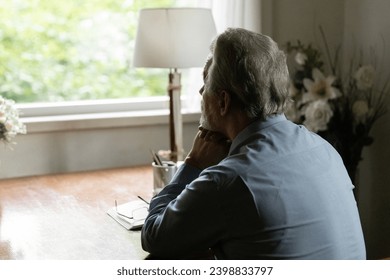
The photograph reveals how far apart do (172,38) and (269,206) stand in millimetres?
1051

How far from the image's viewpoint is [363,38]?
9.24ft

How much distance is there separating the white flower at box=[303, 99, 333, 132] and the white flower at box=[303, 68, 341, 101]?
1.4 inches

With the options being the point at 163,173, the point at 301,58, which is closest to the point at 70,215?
the point at 163,173

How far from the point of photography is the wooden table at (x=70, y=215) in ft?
5.34

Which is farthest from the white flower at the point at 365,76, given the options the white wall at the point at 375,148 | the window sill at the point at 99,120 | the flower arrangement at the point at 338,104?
the window sill at the point at 99,120

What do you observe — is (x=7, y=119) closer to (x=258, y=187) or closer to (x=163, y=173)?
(x=163, y=173)

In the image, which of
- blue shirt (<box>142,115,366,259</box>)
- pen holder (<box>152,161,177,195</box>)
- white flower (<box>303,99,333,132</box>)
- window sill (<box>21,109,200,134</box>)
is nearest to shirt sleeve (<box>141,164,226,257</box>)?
blue shirt (<box>142,115,366,259</box>)

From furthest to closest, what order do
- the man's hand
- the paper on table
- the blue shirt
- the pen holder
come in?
1. the pen holder
2. the paper on table
3. the man's hand
4. the blue shirt

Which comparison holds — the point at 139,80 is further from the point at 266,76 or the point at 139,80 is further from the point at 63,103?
the point at 266,76

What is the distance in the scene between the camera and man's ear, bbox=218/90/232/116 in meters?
1.42

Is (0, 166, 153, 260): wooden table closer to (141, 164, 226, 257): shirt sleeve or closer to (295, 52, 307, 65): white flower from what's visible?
(141, 164, 226, 257): shirt sleeve

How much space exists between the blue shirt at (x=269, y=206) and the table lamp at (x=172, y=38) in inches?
33.3

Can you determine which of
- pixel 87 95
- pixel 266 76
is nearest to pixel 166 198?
pixel 266 76

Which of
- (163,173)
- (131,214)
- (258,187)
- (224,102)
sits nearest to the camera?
(258,187)
